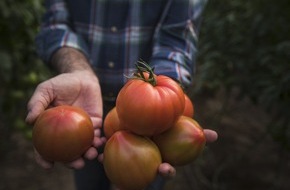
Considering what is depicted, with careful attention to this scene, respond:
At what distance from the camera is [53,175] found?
9.20ft

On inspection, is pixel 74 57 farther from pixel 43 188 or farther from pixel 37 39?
pixel 43 188

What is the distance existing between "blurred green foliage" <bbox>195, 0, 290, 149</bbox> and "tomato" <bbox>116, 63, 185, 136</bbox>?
866 millimetres

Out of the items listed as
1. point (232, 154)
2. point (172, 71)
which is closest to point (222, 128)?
point (232, 154)

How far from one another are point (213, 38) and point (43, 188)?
4.36ft

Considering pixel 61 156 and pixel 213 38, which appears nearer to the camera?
pixel 61 156

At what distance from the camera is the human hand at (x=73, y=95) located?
1303 millimetres

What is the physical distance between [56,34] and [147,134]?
0.76 meters

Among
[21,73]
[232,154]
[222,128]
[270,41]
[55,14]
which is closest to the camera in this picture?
[55,14]

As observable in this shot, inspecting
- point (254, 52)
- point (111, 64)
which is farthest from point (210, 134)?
point (254, 52)

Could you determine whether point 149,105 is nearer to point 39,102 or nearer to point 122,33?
point 39,102

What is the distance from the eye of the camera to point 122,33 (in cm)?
171

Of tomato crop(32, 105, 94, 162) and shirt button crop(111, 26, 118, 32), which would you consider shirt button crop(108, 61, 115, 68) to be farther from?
tomato crop(32, 105, 94, 162)

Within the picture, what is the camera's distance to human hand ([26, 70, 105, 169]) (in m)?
1.30

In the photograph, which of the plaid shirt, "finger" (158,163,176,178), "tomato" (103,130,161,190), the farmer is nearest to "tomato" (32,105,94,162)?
"tomato" (103,130,161,190)
